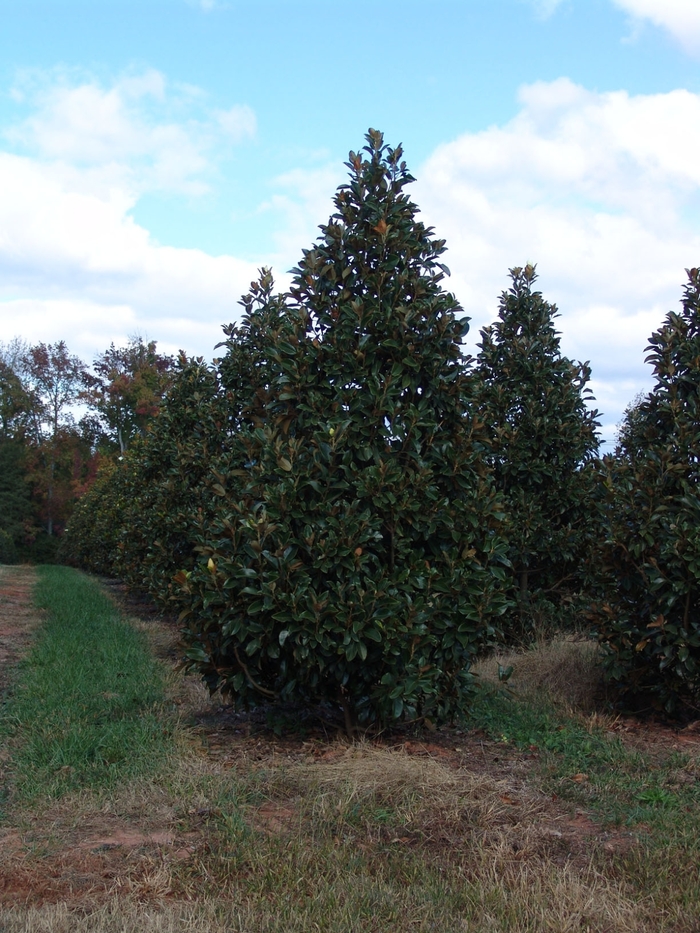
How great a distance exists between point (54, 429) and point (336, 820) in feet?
174

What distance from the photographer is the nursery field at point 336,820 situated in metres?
3.30

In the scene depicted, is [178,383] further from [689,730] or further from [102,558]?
[102,558]

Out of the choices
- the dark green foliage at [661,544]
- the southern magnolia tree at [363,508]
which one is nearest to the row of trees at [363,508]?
the southern magnolia tree at [363,508]

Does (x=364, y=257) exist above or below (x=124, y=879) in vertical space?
above

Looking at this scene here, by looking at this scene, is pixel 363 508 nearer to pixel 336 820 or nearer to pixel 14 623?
pixel 336 820

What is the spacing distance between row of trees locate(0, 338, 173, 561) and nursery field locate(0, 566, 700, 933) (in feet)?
138

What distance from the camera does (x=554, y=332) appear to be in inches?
381

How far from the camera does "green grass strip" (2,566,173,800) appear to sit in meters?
4.89

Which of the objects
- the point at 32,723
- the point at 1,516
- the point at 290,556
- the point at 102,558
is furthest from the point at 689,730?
the point at 1,516

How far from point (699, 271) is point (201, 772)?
209 inches

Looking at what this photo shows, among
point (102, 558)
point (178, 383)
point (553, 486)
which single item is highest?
point (178, 383)

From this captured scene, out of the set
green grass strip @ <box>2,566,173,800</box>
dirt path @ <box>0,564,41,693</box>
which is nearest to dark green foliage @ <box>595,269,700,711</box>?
green grass strip @ <box>2,566,173,800</box>

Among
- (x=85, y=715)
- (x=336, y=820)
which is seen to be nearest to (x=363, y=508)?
(x=336, y=820)

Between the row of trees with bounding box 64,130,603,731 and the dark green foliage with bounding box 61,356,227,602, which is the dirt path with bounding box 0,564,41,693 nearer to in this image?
the dark green foliage with bounding box 61,356,227,602
